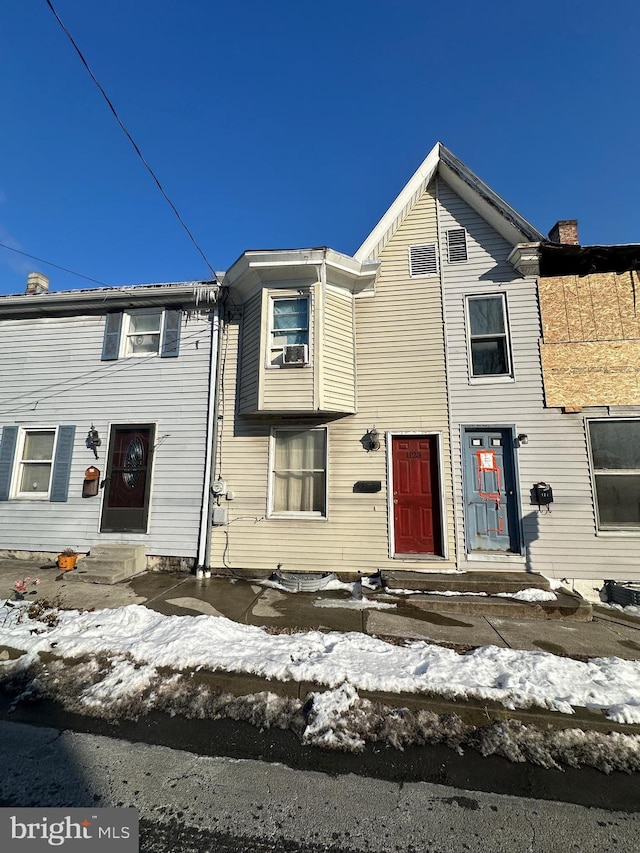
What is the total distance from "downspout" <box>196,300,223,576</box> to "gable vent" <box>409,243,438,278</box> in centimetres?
410

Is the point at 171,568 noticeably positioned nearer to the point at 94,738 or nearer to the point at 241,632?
the point at 241,632

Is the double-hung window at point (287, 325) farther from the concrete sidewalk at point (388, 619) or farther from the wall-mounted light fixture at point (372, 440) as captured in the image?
the concrete sidewalk at point (388, 619)

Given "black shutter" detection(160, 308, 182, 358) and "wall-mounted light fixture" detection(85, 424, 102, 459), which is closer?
Answer: "wall-mounted light fixture" detection(85, 424, 102, 459)

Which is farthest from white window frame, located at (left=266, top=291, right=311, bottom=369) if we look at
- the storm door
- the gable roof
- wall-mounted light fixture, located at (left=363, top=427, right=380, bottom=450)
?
the storm door

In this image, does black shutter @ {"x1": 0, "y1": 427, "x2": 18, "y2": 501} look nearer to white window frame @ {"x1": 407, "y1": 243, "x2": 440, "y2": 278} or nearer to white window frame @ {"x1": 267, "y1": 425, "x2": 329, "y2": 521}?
white window frame @ {"x1": 267, "y1": 425, "x2": 329, "y2": 521}

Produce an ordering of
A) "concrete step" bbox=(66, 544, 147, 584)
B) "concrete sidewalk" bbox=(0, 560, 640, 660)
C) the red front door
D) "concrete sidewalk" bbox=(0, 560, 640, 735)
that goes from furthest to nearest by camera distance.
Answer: the red front door < "concrete step" bbox=(66, 544, 147, 584) < "concrete sidewalk" bbox=(0, 560, 640, 660) < "concrete sidewalk" bbox=(0, 560, 640, 735)

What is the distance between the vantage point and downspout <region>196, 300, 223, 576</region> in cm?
700

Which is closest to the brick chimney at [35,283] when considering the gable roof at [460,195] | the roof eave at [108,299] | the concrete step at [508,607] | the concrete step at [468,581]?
the roof eave at [108,299]

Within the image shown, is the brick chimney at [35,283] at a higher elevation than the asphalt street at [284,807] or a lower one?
higher

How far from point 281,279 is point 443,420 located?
Answer: 4.15m

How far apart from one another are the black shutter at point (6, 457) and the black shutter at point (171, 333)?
3781mm

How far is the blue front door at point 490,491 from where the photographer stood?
6.57 metres

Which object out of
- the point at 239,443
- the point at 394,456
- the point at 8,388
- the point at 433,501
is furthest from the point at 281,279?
the point at 8,388

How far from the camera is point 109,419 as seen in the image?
25.3ft
